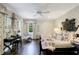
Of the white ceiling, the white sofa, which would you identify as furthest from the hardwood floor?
the white ceiling

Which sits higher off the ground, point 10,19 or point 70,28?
point 10,19

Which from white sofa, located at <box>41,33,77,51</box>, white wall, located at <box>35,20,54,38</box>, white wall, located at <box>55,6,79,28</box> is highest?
white wall, located at <box>55,6,79,28</box>

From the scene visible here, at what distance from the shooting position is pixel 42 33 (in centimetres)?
321

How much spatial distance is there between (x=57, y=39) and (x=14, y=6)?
1.20 meters

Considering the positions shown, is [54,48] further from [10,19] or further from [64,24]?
[10,19]

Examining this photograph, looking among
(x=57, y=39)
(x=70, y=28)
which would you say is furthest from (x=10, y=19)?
(x=70, y=28)

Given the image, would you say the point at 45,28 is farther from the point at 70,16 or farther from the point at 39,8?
the point at 70,16

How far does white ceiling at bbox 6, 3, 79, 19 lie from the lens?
10.0 feet

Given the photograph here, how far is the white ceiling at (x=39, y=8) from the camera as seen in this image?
10.0 feet

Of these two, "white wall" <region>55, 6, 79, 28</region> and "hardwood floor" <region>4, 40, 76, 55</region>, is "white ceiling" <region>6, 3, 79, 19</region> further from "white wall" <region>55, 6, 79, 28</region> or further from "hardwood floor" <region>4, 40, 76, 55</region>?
"hardwood floor" <region>4, 40, 76, 55</region>

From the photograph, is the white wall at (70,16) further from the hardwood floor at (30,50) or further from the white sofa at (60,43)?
the hardwood floor at (30,50)

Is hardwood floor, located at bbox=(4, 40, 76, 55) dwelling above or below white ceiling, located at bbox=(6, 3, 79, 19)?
below

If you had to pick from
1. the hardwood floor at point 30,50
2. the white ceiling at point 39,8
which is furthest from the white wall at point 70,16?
the hardwood floor at point 30,50
